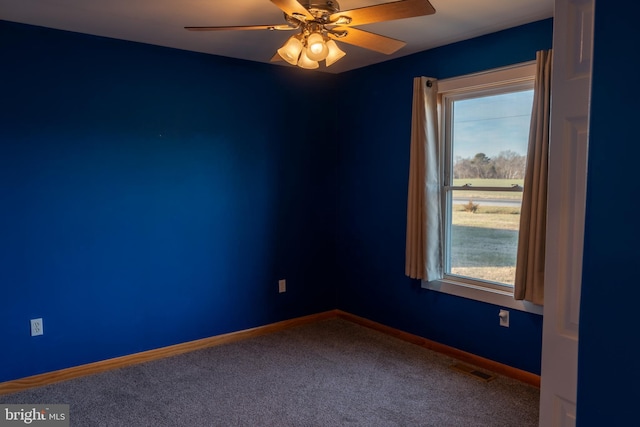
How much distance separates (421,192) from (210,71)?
1.93m

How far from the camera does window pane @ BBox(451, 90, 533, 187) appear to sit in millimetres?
3279

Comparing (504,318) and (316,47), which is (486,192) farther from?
(316,47)

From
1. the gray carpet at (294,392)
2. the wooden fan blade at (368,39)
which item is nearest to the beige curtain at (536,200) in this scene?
the gray carpet at (294,392)

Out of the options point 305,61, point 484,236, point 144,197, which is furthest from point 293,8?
point 484,236

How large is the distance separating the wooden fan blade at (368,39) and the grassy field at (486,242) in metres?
1.45

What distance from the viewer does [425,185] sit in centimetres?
363

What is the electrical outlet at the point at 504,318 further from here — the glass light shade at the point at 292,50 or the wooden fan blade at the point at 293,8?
the wooden fan blade at the point at 293,8

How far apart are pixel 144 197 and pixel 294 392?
1.78m

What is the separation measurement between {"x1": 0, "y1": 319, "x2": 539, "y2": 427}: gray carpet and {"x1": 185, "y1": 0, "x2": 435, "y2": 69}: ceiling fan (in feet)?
6.61

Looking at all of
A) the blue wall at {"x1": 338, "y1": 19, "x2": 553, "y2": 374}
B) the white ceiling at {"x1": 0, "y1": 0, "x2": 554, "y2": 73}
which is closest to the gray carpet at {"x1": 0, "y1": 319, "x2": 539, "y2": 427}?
the blue wall at {"x1": 338, "y1": 19, "x2": 553, "y2": 374}

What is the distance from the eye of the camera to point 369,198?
4.32m

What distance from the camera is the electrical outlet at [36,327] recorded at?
3137 millimetres

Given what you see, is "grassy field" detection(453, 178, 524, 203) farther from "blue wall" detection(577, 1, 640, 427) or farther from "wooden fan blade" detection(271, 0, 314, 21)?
"blue wall" detection(577, 1, 640, 427)

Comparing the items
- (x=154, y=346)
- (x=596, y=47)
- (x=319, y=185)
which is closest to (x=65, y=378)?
(x=154, y=346)
